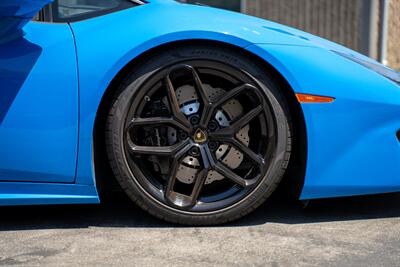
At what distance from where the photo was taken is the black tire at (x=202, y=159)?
258 cm

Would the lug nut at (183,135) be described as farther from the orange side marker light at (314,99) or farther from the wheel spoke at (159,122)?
the orange side marker light at (314,99)

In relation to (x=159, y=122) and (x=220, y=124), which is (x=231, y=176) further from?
(x=159, y=122)

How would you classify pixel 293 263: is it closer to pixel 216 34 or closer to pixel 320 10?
pixel 216 34

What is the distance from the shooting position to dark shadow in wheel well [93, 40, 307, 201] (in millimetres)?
2590

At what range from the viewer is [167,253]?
7.88 feet

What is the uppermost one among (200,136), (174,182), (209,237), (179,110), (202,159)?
(179,110)

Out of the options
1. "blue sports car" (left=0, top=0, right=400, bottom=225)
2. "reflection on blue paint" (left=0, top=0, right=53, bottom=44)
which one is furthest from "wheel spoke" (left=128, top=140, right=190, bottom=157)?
"reflection on blue paint" (left=0, top=0, right=53, bottom=44)

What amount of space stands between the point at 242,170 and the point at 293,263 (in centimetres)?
61

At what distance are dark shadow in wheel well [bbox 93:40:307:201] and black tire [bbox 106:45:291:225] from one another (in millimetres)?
25

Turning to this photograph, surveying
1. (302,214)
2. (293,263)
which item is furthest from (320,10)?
(293,263)

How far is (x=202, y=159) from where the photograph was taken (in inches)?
104

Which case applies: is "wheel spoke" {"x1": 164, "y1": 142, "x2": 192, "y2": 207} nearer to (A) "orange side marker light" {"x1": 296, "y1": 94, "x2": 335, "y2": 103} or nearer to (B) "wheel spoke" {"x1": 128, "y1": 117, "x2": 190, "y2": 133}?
(B) "wheel spoke" {"x1": 128, "y1": 117, "x2": 190, "y2": 133}

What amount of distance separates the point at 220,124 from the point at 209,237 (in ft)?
1.71

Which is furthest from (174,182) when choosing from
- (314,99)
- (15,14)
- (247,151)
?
(15,14)
